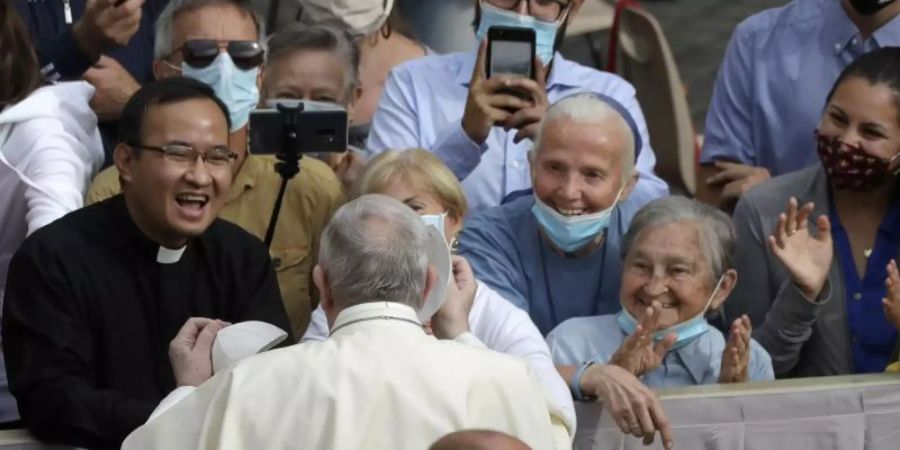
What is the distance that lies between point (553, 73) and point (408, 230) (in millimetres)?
2545

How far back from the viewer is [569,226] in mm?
6789

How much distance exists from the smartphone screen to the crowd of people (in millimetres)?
60

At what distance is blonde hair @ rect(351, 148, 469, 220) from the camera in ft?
21.2

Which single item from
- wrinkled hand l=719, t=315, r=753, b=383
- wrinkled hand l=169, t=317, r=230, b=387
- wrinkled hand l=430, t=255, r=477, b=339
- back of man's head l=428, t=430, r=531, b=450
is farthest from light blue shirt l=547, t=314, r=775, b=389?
back of man's head l=428, t=430, r=531, b=450

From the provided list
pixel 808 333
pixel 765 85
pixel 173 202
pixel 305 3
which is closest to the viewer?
pixel 173 202

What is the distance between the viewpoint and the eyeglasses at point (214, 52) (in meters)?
7.15

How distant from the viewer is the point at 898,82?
698 cm

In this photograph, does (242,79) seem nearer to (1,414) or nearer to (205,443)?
(1,414)

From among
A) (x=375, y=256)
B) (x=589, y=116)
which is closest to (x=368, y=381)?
(x=375, y=256)

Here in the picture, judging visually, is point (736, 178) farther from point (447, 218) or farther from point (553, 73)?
point (447, 218)

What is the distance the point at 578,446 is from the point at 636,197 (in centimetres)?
126

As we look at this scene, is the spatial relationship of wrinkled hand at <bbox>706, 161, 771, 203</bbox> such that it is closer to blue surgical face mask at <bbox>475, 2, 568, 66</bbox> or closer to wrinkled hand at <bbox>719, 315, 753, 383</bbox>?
blue surgical face mask at <bbox>475, 2, 568, 66</bbox>

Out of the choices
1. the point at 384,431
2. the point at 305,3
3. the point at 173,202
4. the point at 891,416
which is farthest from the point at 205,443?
the point at 305,3

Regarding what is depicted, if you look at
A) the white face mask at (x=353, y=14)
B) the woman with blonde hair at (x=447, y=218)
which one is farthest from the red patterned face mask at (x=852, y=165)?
the white face mask at (x=353, y=14)
